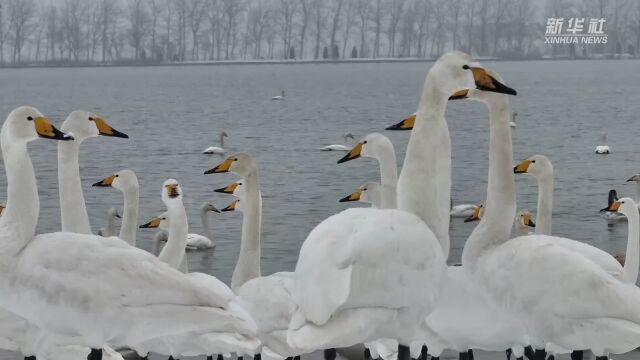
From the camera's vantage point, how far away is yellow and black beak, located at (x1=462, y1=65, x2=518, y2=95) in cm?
755

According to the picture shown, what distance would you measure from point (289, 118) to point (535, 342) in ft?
207

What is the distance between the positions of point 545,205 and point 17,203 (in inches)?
206

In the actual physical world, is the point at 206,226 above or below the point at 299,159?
above

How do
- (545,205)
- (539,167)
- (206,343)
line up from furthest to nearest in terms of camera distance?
(539,167) → (545,205) → (206,343)

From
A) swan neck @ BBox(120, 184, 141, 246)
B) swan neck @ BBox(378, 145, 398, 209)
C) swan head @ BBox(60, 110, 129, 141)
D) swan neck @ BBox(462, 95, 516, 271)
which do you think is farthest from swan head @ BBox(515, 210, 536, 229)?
swan head @ BBox(60, 110, 129, 141)

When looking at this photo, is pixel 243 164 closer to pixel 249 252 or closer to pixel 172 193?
pixel 172 193

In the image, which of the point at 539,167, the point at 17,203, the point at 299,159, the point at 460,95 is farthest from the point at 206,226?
the point at 299,159

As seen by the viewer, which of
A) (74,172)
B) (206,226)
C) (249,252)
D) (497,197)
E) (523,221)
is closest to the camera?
(497,197)

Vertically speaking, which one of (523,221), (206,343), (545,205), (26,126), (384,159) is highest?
(26,126)

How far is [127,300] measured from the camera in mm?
7324

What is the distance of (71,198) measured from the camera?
951 centimetres

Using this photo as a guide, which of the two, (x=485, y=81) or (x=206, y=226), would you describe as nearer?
(x=485, y=81)

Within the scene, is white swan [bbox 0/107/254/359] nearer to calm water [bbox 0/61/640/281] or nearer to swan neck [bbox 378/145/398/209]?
swan neck [bbox 378/145/398/209]

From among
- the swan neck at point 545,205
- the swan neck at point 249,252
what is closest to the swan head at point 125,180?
the swan neck at point 249,252
